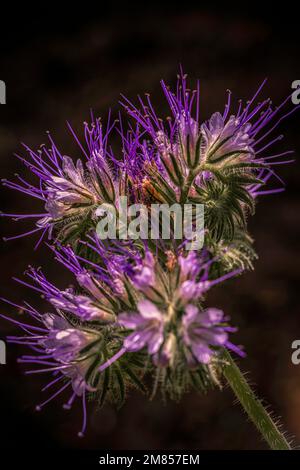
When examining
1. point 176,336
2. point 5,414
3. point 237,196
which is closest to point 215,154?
point 237,196

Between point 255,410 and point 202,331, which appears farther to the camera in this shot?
point 255,410

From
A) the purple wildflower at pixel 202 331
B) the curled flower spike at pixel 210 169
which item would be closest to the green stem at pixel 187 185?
the curled flower spike at pixel 210 169

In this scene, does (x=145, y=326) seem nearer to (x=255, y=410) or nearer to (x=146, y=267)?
(x=146, y=267)

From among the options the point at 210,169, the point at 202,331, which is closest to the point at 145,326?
the point at 202,331

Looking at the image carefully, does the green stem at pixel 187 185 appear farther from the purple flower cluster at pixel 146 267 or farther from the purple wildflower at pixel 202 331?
the purple wildflower at pixel 202 331

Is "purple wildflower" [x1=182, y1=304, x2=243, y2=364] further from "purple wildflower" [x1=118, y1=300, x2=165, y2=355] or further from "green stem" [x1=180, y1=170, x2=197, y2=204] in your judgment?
"green stem" [x1=180, y1=170, x2=197, y2=204]

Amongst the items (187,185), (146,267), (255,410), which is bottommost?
(255,410)

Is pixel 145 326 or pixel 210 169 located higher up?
pixel 210 169

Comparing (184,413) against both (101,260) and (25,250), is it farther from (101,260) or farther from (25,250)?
(101,260)
